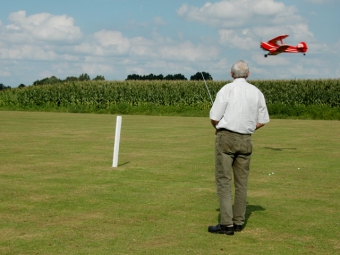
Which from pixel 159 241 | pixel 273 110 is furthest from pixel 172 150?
pixel 273 110

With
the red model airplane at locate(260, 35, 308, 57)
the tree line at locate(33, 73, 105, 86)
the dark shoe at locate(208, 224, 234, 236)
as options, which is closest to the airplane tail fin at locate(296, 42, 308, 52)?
the red model airplane at locate(260, 35, 308, 57)

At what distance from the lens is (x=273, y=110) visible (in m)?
46.4

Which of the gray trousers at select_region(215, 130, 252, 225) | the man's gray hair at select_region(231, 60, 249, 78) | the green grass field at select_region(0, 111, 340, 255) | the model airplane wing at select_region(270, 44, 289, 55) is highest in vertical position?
the model airplane wing at select_region(270, 44, 289, 55)

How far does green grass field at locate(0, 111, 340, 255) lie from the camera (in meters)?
7.09

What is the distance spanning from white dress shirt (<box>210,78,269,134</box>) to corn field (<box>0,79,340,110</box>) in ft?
140

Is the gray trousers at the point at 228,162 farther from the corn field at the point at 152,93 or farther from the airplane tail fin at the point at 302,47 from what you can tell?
the corn field at the point at 152,93

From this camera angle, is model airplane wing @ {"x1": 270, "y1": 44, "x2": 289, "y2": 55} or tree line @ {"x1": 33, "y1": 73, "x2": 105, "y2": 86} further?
tree line @ {"x1": 33, "y1": 73, "x2": 105, "y2": 86}

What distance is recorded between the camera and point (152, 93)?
54.6 m

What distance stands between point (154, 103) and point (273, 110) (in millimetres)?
12546

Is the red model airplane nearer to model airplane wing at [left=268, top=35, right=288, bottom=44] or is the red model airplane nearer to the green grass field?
model airplane wing at [left=268, top=35, right=288, bottom=44]

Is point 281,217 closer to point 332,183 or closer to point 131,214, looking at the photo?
point 131,214

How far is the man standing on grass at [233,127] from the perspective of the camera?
743cm

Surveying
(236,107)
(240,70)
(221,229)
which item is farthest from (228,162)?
(240,70)

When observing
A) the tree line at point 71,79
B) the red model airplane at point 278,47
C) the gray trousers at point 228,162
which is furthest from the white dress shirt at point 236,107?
the tree line at point 71,79
